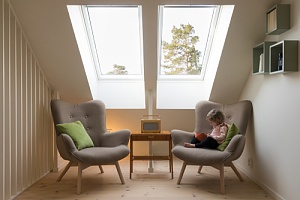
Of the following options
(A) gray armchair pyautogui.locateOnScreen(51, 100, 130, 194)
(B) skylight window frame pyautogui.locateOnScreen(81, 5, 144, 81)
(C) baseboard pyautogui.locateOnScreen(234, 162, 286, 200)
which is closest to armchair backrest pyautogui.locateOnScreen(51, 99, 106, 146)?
(A) gray armchair pyautogui.locateOnScreen(51, 100, 130, 194)

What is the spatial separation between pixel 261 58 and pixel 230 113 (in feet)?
2.97

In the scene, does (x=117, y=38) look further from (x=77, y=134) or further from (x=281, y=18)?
(x=281, y=18)

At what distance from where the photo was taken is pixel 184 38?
4.68 metres

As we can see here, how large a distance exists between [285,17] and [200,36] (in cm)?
162

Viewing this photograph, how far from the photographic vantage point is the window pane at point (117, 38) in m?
4.35

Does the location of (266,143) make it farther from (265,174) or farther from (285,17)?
(285,17)

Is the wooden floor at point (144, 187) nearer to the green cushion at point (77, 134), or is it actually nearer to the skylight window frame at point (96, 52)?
the green cushion at point (77, 134)

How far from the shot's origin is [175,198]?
3373mm

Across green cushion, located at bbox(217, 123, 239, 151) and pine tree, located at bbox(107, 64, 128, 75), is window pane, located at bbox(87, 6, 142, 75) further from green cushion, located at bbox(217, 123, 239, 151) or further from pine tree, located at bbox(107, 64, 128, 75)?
green cushion, located at bbox(217, 123, 239, 151)

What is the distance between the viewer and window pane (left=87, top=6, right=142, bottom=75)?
14.3ft

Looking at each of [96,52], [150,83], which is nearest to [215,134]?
[150,83]

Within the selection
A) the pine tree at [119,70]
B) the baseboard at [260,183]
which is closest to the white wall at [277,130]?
the baseboard at [260,183]

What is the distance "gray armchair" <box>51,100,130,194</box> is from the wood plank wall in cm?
26

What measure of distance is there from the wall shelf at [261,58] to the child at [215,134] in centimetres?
66
